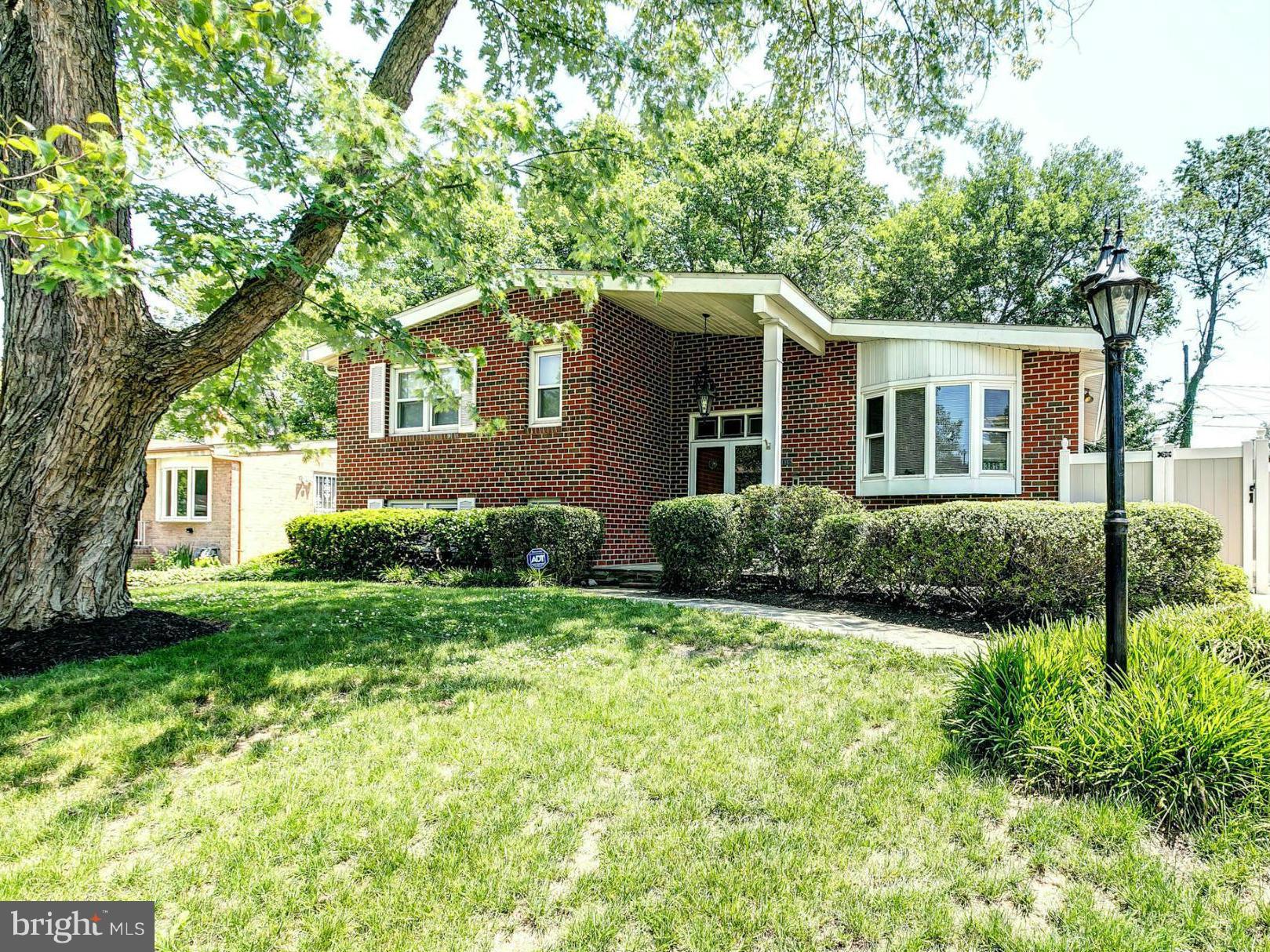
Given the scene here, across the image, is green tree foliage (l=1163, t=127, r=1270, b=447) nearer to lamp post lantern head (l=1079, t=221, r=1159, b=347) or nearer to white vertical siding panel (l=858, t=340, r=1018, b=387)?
white vertical siding panel (l=858, t=340, r=1018, b=387)

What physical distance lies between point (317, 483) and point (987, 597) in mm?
18492

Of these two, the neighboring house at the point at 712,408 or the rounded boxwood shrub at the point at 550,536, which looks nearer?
the rounded boxwood shrub at the point at 550,536

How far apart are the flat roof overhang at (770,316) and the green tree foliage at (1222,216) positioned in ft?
69.2

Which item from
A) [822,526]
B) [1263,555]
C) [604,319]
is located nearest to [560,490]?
[604,319]

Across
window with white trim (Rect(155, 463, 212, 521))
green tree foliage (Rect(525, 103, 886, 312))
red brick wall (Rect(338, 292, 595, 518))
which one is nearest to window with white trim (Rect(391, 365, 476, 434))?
red brick wall (Rect(338, 292, 595, 518))

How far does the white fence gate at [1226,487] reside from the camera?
7.88 m

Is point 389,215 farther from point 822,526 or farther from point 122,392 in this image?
point 822,526

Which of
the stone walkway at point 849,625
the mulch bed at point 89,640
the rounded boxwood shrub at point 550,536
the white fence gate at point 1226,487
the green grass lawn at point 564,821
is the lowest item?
the green grass lawn at point 564,821

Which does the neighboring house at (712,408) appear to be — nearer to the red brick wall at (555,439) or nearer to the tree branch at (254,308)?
the red brick wall at (555,439)

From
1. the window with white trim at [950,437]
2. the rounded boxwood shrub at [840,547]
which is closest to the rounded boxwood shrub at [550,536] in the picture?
the rounded boxwood shrub at [840,547]

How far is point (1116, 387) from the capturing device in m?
3.95

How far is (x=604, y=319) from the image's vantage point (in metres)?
11.3

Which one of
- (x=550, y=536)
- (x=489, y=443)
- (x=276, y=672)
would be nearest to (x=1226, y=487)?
(x=550, y=536)

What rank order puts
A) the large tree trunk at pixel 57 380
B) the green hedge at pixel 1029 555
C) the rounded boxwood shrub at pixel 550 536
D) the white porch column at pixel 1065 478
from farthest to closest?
1. the rounded boxwood shrub at pixel 550 536
2. the white porch column at pixel 1065 478
3. the green hedge at pixel 1029 555
4. the large tree trunk at pixel 57 380
